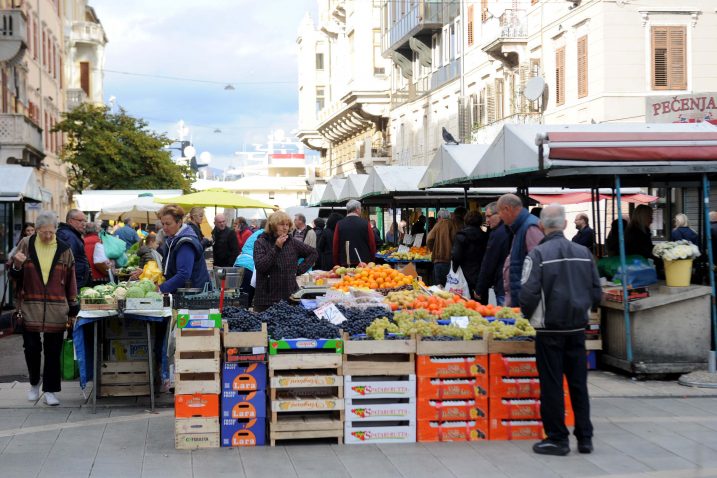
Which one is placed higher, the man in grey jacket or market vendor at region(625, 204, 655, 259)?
market vendor at region(625, 204, 655, 259)

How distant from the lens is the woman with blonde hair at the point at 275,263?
1079cm

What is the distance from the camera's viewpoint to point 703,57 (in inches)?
1025

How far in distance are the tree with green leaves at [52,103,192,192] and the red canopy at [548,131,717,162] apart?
111ft

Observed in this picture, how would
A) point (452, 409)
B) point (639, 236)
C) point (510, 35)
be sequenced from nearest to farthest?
point (452, 409) < point (639, 236) < point (510, 35)

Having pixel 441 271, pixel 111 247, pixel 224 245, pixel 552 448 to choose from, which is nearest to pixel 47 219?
pixel 552 448

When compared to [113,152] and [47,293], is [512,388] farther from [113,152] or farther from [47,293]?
[113,152]

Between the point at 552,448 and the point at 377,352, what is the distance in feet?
5.20

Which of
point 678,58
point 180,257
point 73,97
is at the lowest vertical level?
point 180,257

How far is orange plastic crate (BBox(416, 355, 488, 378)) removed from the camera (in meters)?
8.48

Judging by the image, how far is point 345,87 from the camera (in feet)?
200

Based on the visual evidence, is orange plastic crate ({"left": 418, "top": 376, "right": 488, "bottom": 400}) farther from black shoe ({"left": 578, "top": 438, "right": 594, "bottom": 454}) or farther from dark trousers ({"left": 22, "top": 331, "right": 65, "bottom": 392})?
dark trousers ({"left": 22, "top": 331, "right": 65, "bottom": 392})

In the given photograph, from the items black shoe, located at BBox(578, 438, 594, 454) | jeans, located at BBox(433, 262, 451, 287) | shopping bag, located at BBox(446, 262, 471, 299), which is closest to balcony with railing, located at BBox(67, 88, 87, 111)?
jeans, located at BBox(433, 262, 451, 287)

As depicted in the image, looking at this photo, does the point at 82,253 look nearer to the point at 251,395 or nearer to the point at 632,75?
the point at 251,395

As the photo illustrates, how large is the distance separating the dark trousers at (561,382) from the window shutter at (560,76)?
72.6ft
